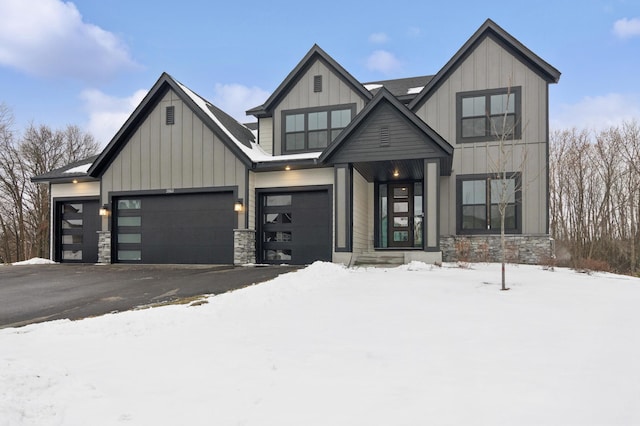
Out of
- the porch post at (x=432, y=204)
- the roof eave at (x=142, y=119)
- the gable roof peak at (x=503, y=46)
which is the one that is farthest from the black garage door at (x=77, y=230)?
the gable roof peak at (x=503, y=46)

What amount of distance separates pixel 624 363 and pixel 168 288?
760cm

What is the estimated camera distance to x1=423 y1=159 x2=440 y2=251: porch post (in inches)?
431

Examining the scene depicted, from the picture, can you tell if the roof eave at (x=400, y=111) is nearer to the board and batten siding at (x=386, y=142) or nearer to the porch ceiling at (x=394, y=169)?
the board and batten siding at (x=386, y=142)

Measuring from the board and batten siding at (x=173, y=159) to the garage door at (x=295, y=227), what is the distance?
117 centimetres

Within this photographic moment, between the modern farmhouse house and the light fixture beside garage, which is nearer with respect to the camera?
the modern farmhouse house

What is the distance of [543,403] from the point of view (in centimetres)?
265

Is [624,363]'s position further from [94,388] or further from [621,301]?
[94,388]

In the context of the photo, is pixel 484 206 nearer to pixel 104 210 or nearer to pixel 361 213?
pixel 361 213

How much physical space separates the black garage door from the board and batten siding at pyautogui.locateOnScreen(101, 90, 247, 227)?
5.10 ft

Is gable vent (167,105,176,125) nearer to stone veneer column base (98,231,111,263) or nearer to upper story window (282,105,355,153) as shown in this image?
upper story window (282,105,355,153)

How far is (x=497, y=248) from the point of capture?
12680 mm

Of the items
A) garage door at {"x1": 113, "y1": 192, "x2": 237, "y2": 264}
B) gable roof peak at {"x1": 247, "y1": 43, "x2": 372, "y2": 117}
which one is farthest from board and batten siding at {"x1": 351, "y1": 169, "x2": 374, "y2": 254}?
garage door at {"x1": 113, "y1": 192, "x2": 237, "y2": 264}

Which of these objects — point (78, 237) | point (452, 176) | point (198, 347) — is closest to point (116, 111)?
point (78, 237)

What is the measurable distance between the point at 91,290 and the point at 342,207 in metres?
7.03
